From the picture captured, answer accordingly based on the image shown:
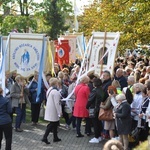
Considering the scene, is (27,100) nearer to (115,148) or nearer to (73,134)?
(73,134)

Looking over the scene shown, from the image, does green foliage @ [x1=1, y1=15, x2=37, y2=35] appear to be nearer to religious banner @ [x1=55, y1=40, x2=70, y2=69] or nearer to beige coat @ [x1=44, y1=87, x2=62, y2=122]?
religious banner @ [x1=55, y1=40, x2=70, y2=69]

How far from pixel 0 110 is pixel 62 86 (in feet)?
13.0

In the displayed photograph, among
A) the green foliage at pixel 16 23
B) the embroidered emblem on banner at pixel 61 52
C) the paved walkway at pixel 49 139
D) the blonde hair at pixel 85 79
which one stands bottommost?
the paved walkway at pixel 49 139

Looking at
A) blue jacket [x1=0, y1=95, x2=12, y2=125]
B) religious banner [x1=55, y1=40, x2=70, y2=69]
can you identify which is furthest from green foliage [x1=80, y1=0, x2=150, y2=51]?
blue jacket [x1=0, y1=95, x2=12, y2=125]

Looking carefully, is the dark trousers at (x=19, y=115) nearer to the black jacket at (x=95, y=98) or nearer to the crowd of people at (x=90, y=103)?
the crowd of people at (x=90, y=103)

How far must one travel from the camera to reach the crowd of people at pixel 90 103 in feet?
33.5

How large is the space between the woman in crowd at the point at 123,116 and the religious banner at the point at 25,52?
15.6 feet

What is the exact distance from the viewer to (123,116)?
10109 millimetres

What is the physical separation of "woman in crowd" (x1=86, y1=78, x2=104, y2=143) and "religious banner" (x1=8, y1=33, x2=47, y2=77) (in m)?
3.34

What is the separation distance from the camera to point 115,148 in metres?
5.26

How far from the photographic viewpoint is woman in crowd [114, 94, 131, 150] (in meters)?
10.1

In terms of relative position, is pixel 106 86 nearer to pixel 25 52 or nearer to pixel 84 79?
pixel 84 79

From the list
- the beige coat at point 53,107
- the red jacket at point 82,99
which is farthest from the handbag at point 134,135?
the beige coat at point 53,107

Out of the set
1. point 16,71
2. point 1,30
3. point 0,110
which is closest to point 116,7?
point 16,71
